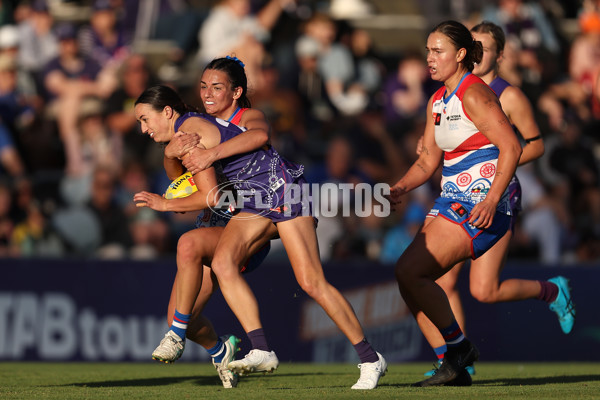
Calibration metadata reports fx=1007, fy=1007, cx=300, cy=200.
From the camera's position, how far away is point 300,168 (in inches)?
278

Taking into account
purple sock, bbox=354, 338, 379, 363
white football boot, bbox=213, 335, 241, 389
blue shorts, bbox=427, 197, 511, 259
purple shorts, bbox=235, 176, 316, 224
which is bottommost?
white football boot, bbox=213, 335, 241, 389

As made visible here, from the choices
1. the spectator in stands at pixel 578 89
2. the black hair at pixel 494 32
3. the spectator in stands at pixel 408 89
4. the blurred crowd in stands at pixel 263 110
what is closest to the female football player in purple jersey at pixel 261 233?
the black hair at pixel 494 32

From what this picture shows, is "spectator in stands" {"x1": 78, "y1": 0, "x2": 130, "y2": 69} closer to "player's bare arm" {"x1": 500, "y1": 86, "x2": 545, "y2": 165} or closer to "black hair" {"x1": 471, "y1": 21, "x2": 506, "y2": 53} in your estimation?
"black hair" {"x1": 471, "y1": 21, "x2": 506, "y2": 53}

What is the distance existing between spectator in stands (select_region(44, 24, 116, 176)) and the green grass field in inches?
173

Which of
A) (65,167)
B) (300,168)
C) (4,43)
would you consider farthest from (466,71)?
(4,43)

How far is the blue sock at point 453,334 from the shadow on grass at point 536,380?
634mm

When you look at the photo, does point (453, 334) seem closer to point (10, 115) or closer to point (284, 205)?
point (284, 205)

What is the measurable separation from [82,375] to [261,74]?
6277 mm

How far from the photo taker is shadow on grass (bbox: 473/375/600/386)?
7562 mm

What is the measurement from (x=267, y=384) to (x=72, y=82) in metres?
7.59

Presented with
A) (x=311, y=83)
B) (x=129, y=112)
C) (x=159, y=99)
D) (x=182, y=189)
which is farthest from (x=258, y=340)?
(x=311, y=83)

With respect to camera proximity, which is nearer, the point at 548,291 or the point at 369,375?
the point at 369,375

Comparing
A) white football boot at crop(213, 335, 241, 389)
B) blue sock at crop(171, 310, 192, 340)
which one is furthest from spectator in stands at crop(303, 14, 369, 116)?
blue sock at crop(171, 310, 192, 340)

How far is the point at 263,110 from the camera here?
44.2 feet
